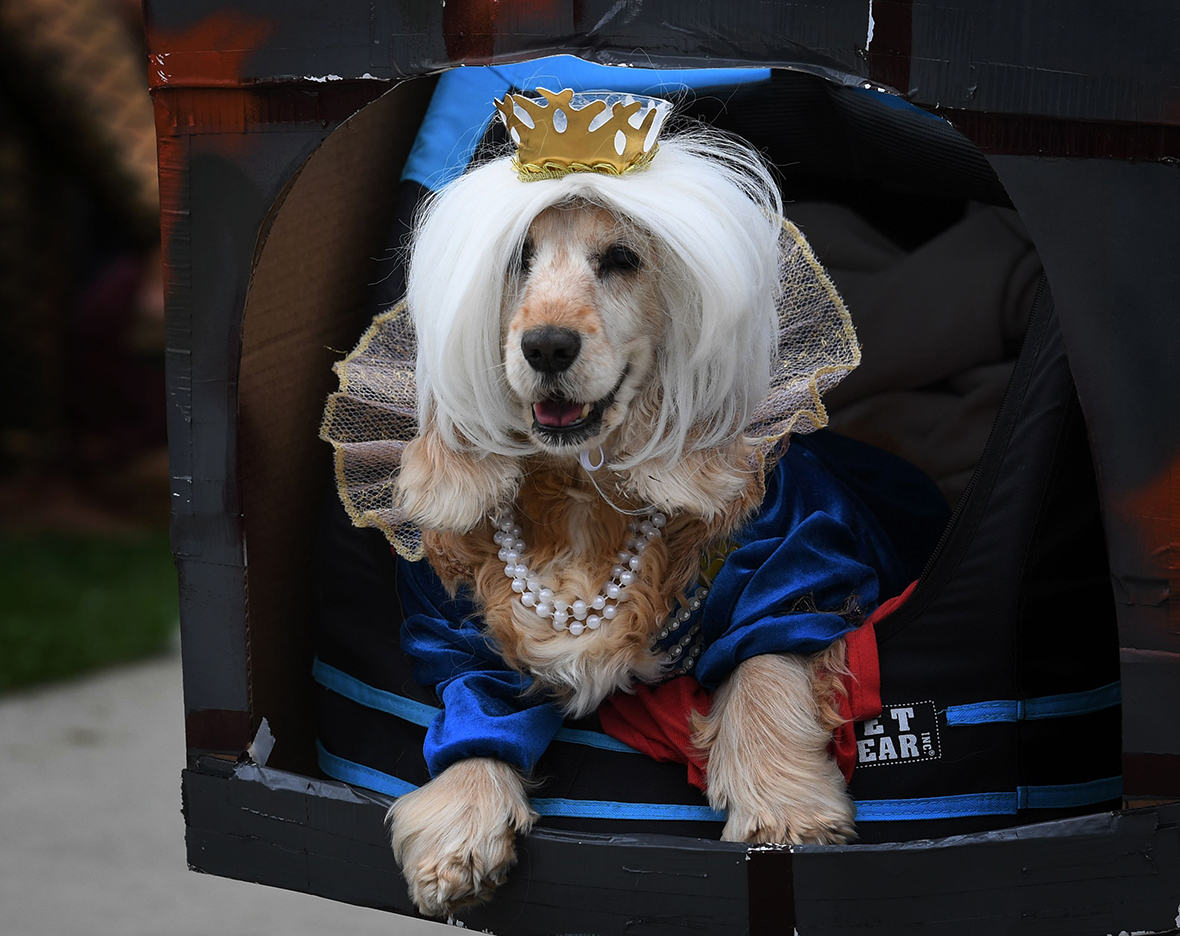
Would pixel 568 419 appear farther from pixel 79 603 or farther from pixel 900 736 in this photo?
pixel 79 603

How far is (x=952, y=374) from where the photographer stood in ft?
6.64

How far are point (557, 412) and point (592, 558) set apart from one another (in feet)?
0.64

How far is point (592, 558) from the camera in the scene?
51.1 inches

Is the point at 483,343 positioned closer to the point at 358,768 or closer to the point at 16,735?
the point at 358,768

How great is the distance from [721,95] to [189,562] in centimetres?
94

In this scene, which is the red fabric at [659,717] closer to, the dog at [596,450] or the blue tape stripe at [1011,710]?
the dog at [596,450]

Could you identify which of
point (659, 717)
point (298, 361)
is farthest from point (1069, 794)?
point (298, 361)

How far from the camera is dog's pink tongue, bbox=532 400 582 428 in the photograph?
118 centimetres

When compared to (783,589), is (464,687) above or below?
below

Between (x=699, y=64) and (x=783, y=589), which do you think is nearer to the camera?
(x=699, y=64)

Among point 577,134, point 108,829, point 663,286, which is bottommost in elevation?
point 108,829

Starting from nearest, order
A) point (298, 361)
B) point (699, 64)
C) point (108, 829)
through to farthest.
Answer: point (699, 64)
point (298, 361)
point (108, 829)

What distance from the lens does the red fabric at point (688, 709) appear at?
4.18ft

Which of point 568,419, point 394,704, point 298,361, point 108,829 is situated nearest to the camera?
point 568,419
